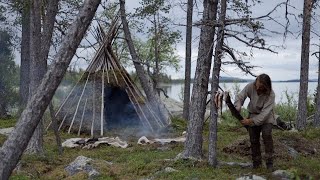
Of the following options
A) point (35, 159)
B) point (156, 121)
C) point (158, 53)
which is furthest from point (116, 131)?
point (158, 53)

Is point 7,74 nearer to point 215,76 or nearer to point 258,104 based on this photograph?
point 215,76

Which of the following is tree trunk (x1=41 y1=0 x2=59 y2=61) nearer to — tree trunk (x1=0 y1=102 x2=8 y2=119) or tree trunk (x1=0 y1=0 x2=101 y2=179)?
tree trunk (x1=0 y1=0 x2=101 y2=179)

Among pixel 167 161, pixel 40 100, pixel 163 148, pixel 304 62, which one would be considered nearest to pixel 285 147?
pixel 163 148

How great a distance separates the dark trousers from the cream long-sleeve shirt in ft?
0.46

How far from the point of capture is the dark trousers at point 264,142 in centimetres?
771

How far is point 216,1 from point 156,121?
23.9 ft

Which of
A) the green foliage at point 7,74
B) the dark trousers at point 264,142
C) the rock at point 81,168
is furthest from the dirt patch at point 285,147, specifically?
the green foliage at point 7,74

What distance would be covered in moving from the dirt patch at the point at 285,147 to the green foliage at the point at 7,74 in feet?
38.7

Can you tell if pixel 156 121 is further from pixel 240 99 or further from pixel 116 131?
pixel 240 99

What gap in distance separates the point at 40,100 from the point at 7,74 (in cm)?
1400

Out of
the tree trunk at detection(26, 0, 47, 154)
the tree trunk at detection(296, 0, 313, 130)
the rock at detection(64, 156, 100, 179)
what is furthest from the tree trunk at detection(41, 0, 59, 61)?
the tree trunk at detection(296, 0, 313, 130)

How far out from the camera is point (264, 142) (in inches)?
306

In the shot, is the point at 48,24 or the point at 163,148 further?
the point at 163,148

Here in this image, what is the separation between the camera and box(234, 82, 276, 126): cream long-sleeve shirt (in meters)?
7.61
